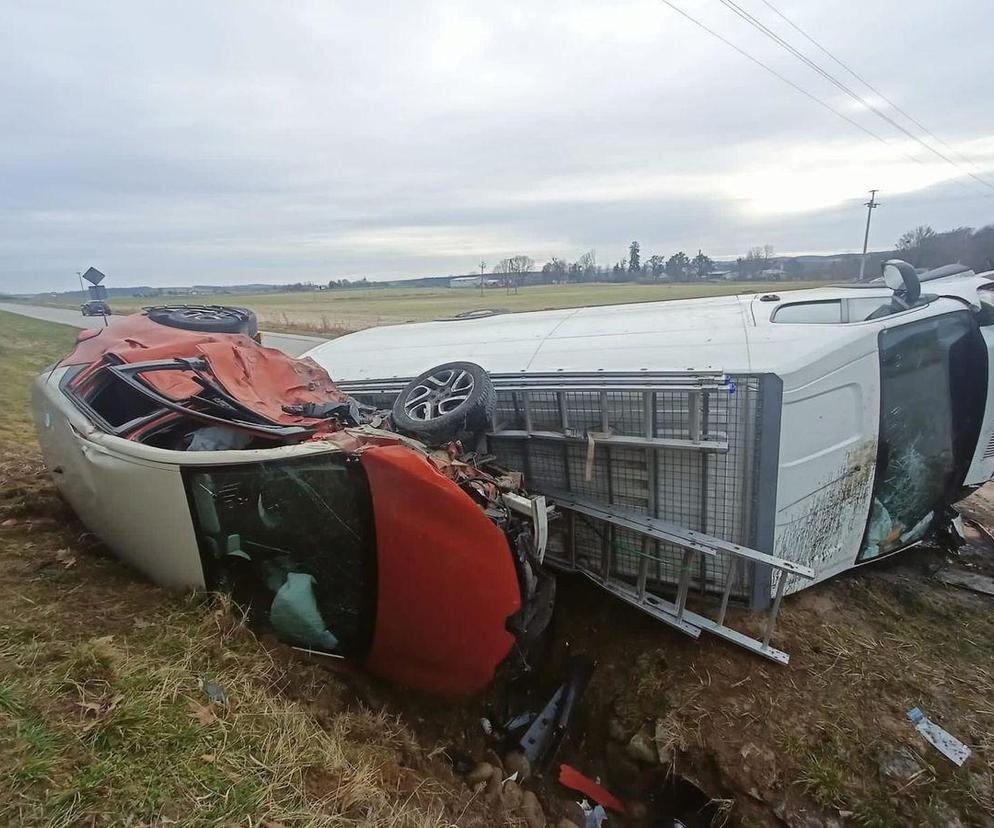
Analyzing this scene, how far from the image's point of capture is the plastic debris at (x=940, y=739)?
274 centimetres

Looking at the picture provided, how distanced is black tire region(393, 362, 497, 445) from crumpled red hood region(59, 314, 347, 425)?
0.50 metres

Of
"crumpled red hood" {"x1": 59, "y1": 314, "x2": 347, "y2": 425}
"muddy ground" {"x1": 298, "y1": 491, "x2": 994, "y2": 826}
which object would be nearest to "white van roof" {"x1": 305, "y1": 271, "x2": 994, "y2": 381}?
"crumpled red hood" {"x1": 59, "y1": 314, "x2": 347, "y2": 425}

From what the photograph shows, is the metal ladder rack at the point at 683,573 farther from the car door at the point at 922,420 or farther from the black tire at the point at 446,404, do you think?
the car door at the point at 922,420

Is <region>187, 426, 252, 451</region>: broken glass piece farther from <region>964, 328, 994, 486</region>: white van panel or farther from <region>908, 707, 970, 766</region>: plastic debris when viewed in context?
<region>964, 328, 994, 486</region>: white van panel

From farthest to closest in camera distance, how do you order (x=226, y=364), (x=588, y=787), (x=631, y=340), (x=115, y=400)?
(x=631, y=340), (x=115, y=400), (x=226, y=364), (x=588, y=787)

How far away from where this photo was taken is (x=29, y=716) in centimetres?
189

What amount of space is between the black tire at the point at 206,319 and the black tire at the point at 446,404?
1826mm

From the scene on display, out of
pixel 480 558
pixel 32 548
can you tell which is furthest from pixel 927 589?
pixel 32 548

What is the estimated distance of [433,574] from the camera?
2590 mm

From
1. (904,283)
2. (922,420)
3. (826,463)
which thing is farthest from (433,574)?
(904,283)

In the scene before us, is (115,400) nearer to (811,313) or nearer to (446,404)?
(446,404)

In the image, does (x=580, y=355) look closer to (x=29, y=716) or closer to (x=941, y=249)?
(x=29, y=716)

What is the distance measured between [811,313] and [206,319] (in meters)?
4.78

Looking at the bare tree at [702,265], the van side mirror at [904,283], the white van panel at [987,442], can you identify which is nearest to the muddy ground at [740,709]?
the white van panel at [987,442]
